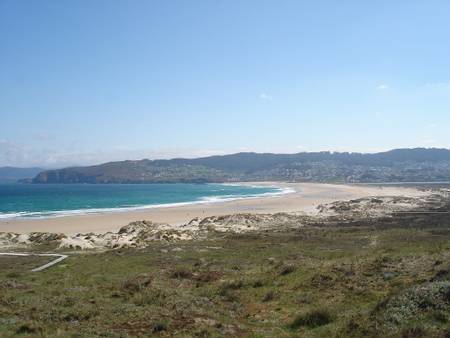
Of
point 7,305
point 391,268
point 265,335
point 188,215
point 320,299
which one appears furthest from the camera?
point 188,215

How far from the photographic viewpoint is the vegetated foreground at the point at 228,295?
12375 mm

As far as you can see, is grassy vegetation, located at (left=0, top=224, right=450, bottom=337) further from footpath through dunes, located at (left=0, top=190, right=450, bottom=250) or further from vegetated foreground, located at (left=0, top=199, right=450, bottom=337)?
footpath through dunes, located at (left=0, top=190, right=450, bottom=250)

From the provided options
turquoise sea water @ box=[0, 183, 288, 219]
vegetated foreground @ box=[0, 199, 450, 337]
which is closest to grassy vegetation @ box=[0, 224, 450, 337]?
vegetated foreground @ box=[0, 199, 450, 337]

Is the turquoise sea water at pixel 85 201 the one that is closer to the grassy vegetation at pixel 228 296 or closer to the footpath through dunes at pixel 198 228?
the footpath through dunes at pixel 198 228

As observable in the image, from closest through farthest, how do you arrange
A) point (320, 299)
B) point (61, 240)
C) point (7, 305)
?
point (7, 305), point (320, 299), point (61, 240)

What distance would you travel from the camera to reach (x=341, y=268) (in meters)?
20.6

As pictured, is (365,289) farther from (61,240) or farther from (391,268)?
(61,240)

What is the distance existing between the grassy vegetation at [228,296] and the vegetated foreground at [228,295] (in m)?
0.04

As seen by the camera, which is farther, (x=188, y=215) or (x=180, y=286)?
(x=188, y=215)

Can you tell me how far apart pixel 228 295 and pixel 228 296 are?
9 cm

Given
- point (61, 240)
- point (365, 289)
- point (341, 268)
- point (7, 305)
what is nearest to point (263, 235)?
point (61, 240)

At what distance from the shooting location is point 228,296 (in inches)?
696

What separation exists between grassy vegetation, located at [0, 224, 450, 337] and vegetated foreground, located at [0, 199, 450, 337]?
0.14 feet

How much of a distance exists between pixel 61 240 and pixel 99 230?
1432cm
